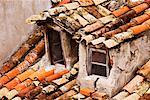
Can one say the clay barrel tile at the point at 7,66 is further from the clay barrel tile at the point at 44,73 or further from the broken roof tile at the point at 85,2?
the broken roof tile at the point at 85,2

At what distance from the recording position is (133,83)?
8.15 metres

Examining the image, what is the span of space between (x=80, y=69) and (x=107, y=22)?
3.61 feet

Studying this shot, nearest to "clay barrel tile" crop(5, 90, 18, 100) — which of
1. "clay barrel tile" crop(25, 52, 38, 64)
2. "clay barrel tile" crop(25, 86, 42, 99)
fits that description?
"clay barrel tile" crop(25, 86, 42, 99)

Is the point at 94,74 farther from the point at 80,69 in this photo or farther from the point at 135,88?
the point at 135,88

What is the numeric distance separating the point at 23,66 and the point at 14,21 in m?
1.09

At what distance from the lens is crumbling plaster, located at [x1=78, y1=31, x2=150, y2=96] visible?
7.96 metres

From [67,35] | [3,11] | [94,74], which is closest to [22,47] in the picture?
[3,11]

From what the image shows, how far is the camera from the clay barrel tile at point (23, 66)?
9.84m

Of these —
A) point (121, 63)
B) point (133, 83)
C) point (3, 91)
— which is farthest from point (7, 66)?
point (133, 83)

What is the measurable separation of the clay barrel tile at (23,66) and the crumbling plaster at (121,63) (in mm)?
1823

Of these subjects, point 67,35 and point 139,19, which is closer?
point 139,19

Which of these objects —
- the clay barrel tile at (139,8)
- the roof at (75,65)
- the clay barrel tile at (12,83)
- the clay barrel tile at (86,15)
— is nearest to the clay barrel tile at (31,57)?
the roof at (75,65)

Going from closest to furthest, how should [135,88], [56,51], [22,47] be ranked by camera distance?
[135,88] → [56,51] → [22,47]

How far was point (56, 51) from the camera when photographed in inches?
376
